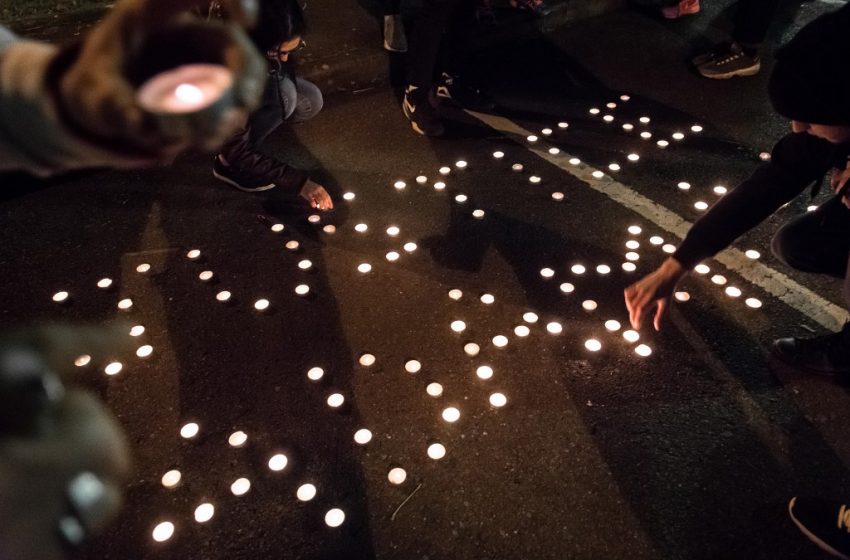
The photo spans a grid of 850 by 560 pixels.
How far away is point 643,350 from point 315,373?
172 cm

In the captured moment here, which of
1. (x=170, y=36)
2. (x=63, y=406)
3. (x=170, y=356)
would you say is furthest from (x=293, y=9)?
(x=63, y=406)

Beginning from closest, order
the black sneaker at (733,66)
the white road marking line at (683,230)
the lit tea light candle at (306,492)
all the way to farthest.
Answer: the lit tea light candle at (306,492)
the white road marking line at (683,230)
the black sneaker at (733,66)

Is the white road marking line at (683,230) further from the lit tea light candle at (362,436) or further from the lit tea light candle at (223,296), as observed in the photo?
the lit tea light candle at (223,296)

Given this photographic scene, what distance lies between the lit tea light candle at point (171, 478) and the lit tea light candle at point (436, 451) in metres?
1.09

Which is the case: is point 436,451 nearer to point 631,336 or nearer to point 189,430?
point 189,430

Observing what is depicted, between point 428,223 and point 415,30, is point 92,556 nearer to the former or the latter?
point 428,223

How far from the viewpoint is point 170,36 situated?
43.4 inches

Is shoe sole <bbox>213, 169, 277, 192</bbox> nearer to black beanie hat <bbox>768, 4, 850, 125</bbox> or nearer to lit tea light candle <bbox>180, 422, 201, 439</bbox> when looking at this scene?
lit tea light candle <bbox>180, 422, 201, 439</bbox>

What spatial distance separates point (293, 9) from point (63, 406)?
2778 millimetres

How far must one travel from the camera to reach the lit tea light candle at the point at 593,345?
9.74 ft

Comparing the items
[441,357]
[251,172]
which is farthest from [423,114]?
[441,357]

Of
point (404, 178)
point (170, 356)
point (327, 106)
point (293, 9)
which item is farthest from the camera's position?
point (327, 106)

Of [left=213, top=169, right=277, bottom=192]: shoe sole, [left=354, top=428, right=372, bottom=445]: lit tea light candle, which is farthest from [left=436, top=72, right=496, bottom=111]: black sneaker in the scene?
[left=354, top=428, right=372, bottom=445]: lit tea light candle

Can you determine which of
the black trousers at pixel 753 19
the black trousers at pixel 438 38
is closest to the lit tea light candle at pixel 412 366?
the black trousers at pixel 438 38
